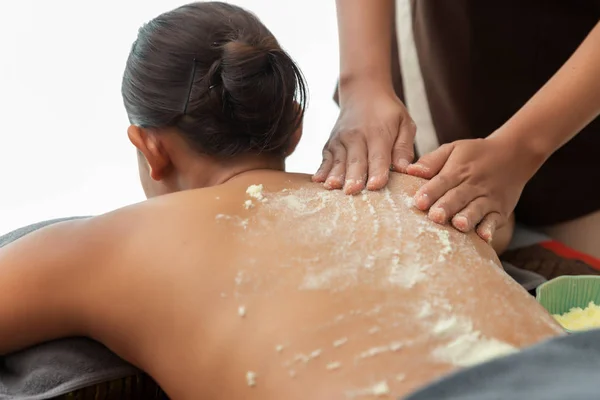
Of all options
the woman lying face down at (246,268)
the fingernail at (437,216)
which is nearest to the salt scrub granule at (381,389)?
the woman lying face down at (246,268)

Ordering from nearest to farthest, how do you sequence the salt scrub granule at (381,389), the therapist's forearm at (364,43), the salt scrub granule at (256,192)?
the salt scrub granule at (381,389) < the salt scrub granule at (256,192) < the therapist's forearm at (364,43)

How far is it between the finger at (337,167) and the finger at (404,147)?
0.28ft

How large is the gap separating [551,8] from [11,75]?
1.48m

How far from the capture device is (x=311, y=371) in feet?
2.56

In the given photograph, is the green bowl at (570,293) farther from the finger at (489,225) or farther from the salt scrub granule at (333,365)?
the salt scrub granule at (333,365)

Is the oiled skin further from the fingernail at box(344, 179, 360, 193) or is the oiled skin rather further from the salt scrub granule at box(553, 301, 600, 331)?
the salt scrub granule at box(553, 301, 600, 331)

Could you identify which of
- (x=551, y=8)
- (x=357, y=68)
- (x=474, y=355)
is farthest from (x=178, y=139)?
(x=551, y=8)

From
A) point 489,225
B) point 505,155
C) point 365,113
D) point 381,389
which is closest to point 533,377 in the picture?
point 381,389

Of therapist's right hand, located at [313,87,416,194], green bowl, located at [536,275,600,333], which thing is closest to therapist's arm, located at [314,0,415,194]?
therapist's right hand, located at [313,87,416,194]

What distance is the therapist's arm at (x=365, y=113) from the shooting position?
41.1 inches

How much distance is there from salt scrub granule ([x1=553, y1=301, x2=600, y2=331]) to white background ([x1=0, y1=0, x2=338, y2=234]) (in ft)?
3.56

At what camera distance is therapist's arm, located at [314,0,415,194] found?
1.04m

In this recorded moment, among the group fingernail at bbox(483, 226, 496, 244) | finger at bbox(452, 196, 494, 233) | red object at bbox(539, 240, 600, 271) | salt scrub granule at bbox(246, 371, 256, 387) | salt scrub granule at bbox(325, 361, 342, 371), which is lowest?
red object at bbox(539, 240, 600, 271)

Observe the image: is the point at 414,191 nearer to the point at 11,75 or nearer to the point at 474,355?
the point at 474,355
